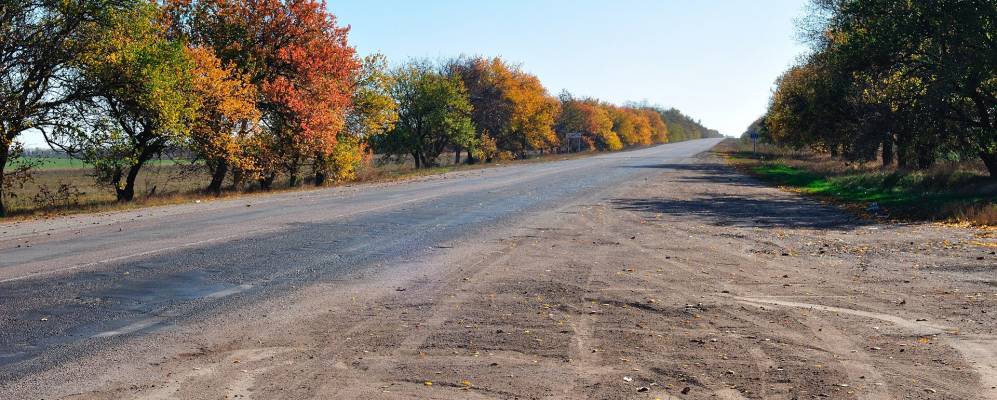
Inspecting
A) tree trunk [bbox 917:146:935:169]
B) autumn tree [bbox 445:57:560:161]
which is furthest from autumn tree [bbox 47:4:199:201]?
autumn tree [bbox 445:57:560:161]

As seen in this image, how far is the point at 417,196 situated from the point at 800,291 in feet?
52.8

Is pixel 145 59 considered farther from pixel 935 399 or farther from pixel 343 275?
pixel 935 399

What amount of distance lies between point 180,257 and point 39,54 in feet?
50.3

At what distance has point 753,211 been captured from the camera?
64.5 feet

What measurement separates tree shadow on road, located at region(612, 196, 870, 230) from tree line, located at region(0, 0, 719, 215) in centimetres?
1486

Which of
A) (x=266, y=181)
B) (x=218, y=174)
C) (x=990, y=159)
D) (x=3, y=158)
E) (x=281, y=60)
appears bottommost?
(x=266, y=181)

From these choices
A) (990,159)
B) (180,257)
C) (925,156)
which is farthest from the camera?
(925,156)

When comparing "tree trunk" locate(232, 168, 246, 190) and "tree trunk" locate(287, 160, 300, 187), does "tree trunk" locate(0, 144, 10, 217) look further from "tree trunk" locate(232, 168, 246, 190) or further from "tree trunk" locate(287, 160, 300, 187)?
"tree trunk" locate(287, 160, 300, 187)

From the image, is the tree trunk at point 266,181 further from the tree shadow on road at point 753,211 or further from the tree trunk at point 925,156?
the tree trunk at point 925,156

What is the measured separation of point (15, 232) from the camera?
15211 millimetres

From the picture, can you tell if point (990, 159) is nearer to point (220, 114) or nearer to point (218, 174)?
point (220, 114)

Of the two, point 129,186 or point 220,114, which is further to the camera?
point 220,114

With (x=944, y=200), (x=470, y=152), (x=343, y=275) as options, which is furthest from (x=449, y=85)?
(x=343, y=275)

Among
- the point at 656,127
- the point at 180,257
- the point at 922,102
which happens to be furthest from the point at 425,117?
the point at 656,127
